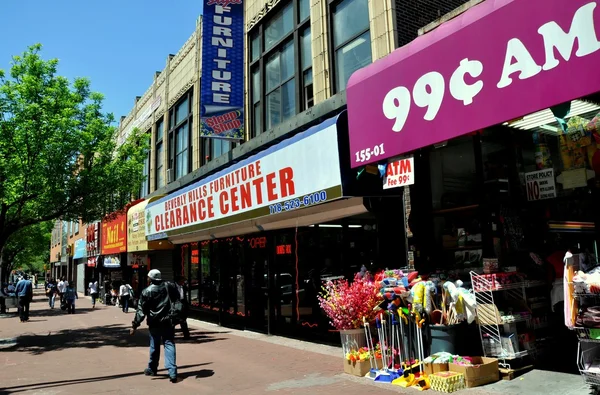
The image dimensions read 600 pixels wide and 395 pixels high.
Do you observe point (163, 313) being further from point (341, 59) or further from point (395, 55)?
point (341, 59)

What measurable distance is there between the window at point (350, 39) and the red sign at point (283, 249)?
3907 mm

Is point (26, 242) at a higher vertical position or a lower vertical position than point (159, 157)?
lower

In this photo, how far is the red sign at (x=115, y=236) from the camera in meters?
22.8

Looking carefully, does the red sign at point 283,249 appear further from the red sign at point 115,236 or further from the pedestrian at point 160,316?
the red sign at point 115,236

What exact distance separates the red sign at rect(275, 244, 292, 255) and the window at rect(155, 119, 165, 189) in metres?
11.5

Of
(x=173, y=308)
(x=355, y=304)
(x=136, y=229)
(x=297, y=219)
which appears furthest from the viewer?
(x=136, y=229)

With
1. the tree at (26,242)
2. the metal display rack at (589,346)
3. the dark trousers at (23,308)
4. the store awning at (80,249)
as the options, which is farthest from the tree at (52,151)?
the store awning at (80,249)

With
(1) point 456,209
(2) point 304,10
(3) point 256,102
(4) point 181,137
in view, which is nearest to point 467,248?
(1) point 456,209

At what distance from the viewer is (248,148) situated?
13.9 meters

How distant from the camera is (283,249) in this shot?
11969 mm

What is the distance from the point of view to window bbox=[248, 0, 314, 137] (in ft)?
40.3

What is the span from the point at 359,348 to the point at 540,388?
103 inches

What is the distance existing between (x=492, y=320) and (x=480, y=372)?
688mm

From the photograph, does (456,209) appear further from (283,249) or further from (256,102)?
(256,102)
